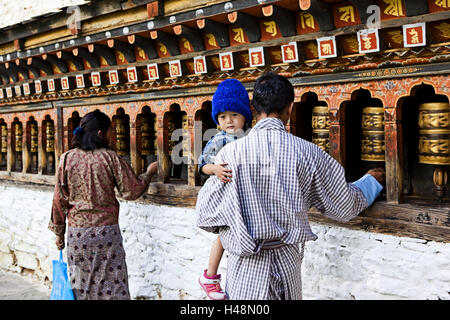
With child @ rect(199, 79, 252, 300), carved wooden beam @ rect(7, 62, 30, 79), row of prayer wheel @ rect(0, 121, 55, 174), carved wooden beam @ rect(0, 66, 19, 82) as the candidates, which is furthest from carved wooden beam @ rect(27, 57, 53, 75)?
child @ rect(199, 79, 252, 300)

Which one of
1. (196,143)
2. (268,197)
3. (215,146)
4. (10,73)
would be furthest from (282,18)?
(10,73)

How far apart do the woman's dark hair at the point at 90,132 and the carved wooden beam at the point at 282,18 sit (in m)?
1.55

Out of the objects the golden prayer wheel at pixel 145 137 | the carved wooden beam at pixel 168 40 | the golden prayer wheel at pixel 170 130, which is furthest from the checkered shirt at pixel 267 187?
the golden prayer wheel at pixel 145 137

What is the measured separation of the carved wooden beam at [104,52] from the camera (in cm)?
478

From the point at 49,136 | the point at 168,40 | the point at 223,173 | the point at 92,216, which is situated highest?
the point at 168,40

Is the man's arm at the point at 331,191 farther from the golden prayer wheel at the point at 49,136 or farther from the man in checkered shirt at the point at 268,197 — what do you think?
the golden prayer wheel at the point at 49,136

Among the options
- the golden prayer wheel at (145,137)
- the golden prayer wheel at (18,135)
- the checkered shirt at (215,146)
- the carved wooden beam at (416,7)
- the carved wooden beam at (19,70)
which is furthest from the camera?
the golden prayer wheel at (18,135)

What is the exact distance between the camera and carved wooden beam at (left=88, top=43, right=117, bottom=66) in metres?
4.78

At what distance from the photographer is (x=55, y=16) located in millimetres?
5332

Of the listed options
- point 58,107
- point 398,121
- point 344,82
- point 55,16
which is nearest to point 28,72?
point 58,107

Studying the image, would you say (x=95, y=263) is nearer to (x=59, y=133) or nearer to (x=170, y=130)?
(x=170, y=130)

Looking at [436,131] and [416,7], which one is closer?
[416,7]

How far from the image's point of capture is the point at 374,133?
3271 millimetres

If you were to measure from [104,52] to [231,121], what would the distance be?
2486mm
